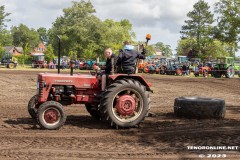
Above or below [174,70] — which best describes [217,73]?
below

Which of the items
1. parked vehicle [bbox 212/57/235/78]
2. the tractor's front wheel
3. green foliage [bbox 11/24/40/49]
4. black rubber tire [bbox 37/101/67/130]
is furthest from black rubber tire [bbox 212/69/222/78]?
green foliage [bbox 11/24/40/49]

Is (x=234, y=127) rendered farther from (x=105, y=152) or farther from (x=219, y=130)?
(x=105, y=152)

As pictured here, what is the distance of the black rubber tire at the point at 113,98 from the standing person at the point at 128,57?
239mm

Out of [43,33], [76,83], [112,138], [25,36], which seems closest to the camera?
[112,138]

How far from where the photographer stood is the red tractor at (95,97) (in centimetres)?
679

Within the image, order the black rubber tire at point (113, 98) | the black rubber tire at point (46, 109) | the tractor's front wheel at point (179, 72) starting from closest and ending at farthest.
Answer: the black rubber tire at point (46, 109) → the black rubber tire at point (113, 98) → the tractor's front wheel at point (179, 72)

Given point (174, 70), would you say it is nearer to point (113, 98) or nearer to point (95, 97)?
point (95, 97)

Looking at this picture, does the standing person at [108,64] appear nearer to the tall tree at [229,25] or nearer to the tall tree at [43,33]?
the tall tree at [229,25]

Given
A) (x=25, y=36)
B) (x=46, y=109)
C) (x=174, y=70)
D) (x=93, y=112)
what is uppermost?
(x=25, y=36)

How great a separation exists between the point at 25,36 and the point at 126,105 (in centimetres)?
10795

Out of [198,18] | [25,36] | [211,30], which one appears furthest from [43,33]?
[211,30]

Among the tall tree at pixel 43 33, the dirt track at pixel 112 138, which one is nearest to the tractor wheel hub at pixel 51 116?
the dirt track at pixel 112 138

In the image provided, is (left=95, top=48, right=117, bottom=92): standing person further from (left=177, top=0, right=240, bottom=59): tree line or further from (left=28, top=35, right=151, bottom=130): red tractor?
(left=177, top=0, right=240, bottom=59): tree line

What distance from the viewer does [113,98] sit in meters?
6.96
